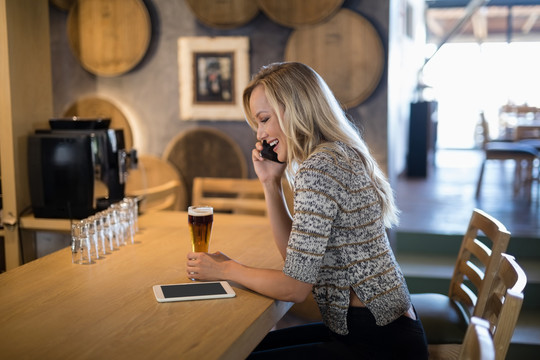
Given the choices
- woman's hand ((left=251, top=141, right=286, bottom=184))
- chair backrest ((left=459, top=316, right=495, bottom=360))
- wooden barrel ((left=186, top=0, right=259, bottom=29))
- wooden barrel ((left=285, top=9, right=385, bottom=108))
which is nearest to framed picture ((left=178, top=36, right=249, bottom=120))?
wooden barrel ((left=186, top=0, right=259, bottom=29))

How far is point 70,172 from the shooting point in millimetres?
2828

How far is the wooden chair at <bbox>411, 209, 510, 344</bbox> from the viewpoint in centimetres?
217

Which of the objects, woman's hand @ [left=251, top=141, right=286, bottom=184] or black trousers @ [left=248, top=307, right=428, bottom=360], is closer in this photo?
black trousers @ [left=248, top=307, right=428, bottom=360]

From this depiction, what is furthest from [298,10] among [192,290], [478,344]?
[478,344]

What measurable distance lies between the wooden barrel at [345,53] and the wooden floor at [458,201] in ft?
3.53

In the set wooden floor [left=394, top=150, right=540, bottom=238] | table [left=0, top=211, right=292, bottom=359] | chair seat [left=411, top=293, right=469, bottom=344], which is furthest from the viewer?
wooden floor [left=394, top=150, right=540, bottom=238]

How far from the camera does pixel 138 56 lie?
163 inches

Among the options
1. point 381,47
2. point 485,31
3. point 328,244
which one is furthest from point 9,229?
point 485,31

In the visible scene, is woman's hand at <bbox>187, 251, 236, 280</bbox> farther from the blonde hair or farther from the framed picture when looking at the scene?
the framed picture

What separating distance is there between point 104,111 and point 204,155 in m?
0.82

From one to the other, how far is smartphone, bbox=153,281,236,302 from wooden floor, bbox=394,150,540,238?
9.80 feet

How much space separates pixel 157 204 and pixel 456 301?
191 centimetres

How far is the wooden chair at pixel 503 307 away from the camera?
1.39 meters

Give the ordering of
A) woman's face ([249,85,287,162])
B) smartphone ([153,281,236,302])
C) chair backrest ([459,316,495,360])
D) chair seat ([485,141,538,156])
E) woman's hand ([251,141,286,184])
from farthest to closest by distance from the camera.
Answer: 1. chair seat ([485,141,538,156])
2. woman's hand ([251,141,286,184])
3. woman's face ([249,85,287,162])
4. smartphone ([153,281,236,302])
5. chair backrest ([459,316,495,360])
